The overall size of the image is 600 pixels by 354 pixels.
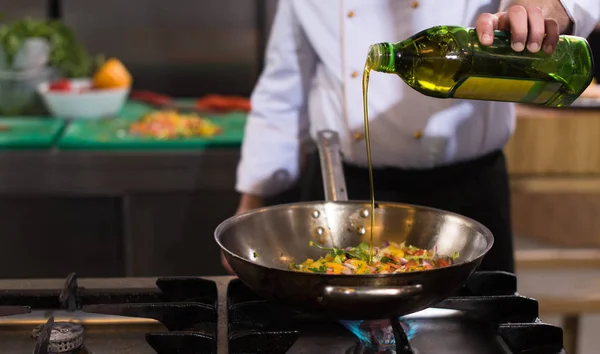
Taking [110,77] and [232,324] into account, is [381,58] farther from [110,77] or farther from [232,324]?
[110,77]

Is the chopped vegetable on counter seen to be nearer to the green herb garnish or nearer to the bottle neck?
the green herb garnish

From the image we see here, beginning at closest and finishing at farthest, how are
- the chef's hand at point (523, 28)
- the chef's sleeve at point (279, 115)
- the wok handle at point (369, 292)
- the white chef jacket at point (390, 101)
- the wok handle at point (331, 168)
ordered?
the wok handle at point (369, 292)
the chef's hand at point (523, 28)
the wok handle at point (331, 168)
the white chef jacket at point (390, 101)
the chef's sleeve at point (279, 115)

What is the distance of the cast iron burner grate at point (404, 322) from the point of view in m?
0.94

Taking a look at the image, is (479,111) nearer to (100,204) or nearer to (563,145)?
(563,145)

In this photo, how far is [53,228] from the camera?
94.7 inches

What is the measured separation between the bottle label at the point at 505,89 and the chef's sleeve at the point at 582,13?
0.16 metres

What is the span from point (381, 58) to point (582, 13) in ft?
1.52

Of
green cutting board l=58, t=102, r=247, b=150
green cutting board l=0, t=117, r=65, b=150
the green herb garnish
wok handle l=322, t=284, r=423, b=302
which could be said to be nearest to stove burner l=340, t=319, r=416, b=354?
wok handle l=322, t=284, r=423, b=302

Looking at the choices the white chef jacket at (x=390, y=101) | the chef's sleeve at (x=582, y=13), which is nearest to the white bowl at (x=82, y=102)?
the white chef jacket at (x=390, y=101)

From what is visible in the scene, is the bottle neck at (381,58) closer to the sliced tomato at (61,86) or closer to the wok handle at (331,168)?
the wok handle at (331,168)

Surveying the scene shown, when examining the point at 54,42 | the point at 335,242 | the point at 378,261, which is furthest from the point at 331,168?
the point at 54,42

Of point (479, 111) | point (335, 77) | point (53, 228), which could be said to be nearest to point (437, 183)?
point (479, 111)

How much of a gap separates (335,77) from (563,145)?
3.42ft

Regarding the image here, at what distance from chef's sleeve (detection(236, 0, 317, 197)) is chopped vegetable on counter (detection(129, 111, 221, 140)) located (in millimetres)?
633
